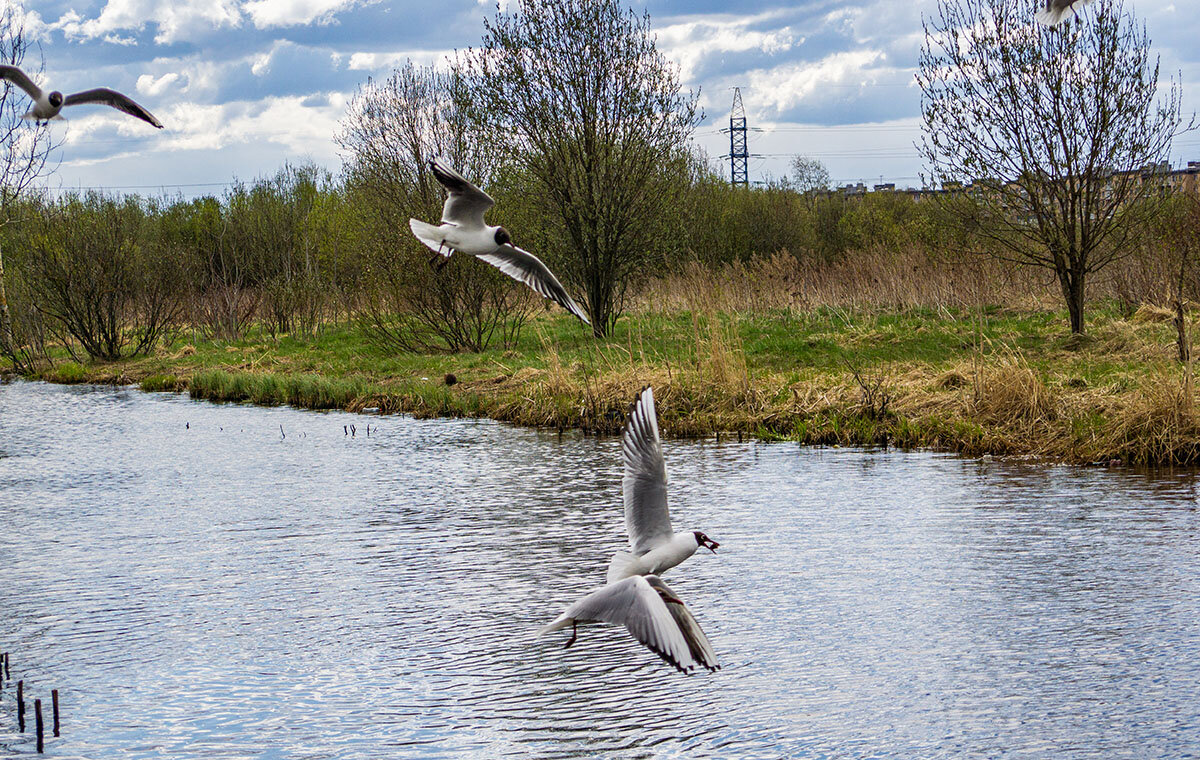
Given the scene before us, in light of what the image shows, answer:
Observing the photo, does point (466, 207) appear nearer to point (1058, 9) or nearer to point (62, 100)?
point (62, 100)

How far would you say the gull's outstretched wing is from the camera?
28.8ft

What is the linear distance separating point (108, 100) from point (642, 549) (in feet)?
18.9

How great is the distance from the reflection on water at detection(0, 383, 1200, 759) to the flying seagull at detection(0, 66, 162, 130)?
389cm

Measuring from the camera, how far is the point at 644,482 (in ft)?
20.3

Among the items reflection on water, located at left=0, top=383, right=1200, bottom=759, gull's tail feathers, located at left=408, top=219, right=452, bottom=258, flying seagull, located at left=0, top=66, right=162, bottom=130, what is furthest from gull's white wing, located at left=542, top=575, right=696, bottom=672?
flying seagull, located at left=0, top=66, right=162, bottom=130

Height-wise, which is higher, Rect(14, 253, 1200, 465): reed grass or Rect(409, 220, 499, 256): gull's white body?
Rect(409, 220, 499, 256): gull's white body

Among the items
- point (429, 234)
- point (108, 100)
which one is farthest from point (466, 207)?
point (108, 100)

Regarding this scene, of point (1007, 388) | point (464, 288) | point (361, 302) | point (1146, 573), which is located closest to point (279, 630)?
point (1146, 573)

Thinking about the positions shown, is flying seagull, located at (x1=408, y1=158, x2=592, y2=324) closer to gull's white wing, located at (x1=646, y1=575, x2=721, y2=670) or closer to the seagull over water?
the seagull over water

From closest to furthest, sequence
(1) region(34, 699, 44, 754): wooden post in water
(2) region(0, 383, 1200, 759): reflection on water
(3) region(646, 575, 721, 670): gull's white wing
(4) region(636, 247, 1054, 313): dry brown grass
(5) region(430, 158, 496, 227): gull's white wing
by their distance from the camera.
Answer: (3) region(646, 575, 721, 670): gull's white wing < (1) region(34, 699, 44, 754): wooden post in water < (2) region(0, 383, 1200, 759): reflection on water < (5) region(430, 158, 496, 227): gull's white wing < (4) region(636, 247, 1054, 313): dry brown grass

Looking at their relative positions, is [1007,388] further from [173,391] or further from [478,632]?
[173,391]

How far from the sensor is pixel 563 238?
92.6ft

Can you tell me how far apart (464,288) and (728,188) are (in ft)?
Answer: 89.3

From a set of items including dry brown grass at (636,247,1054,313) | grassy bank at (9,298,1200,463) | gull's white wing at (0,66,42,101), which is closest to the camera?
gull's white wing at (0,66,42,101)
